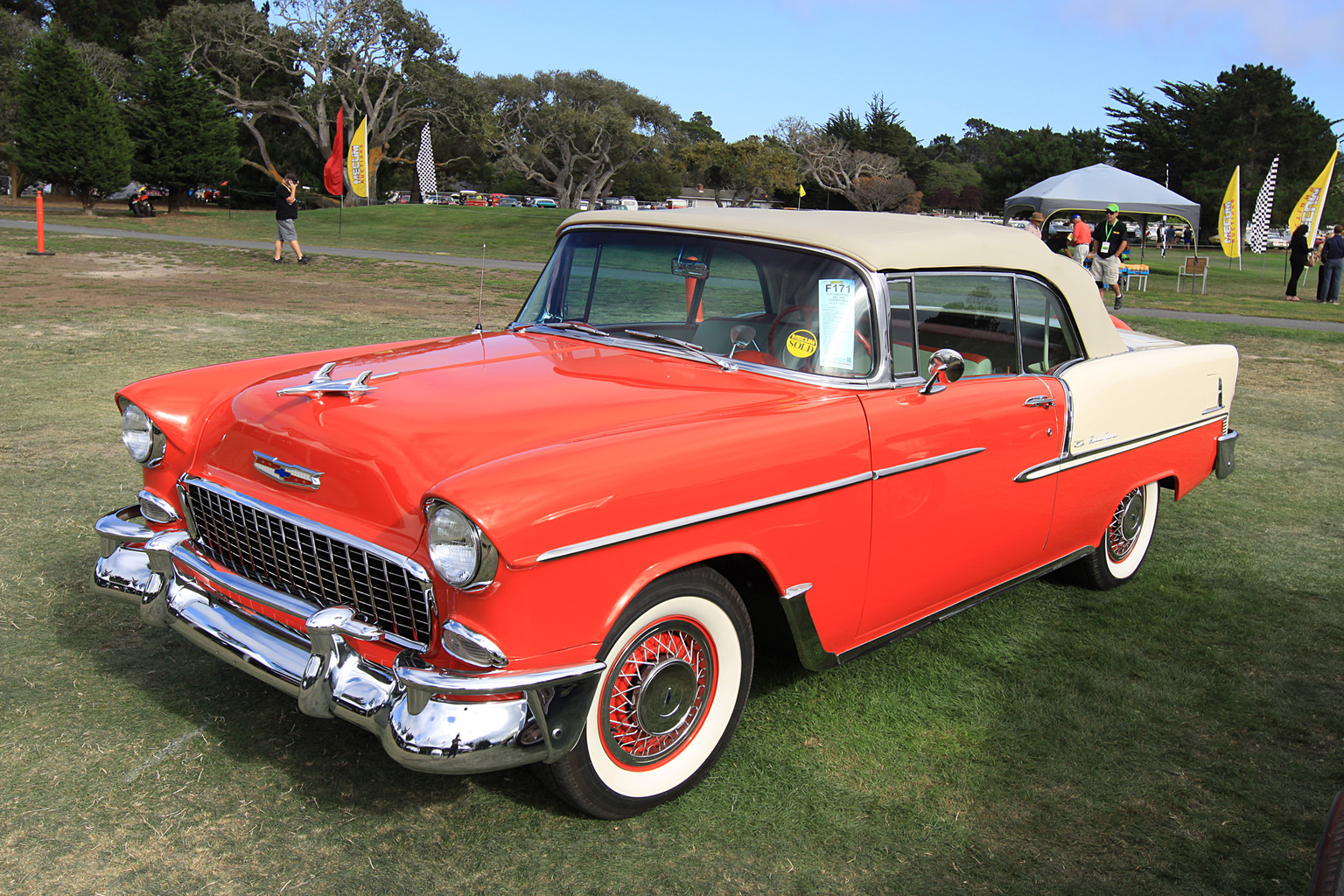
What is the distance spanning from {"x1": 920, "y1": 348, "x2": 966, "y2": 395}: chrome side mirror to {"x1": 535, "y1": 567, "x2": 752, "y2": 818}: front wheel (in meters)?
1.02

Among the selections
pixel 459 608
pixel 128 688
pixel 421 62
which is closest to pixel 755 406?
pixel 459 608

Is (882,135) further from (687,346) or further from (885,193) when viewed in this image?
(687,346)

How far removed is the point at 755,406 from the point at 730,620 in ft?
2.06

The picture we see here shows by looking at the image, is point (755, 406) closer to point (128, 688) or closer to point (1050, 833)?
point (1050, 833)

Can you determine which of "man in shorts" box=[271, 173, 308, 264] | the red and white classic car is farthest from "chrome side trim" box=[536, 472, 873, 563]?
"man in shorts" box=[271, 173, 308, 264]

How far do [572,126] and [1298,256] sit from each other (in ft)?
130

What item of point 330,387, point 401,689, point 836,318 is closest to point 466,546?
point 401,689

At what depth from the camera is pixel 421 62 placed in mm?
46406

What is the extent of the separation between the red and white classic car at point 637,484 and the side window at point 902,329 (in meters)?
0.01

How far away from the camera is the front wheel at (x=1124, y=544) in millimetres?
4469

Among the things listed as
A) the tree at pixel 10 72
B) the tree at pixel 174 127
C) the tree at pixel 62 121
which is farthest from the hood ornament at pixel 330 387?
the tree at pixel 10 72

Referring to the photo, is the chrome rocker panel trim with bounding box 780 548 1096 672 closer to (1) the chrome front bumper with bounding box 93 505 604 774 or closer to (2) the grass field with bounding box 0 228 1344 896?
(2) the grass field with bounding box 0 228 1344 896

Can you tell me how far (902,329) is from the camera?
11.0ft

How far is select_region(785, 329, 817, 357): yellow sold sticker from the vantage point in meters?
3.24
